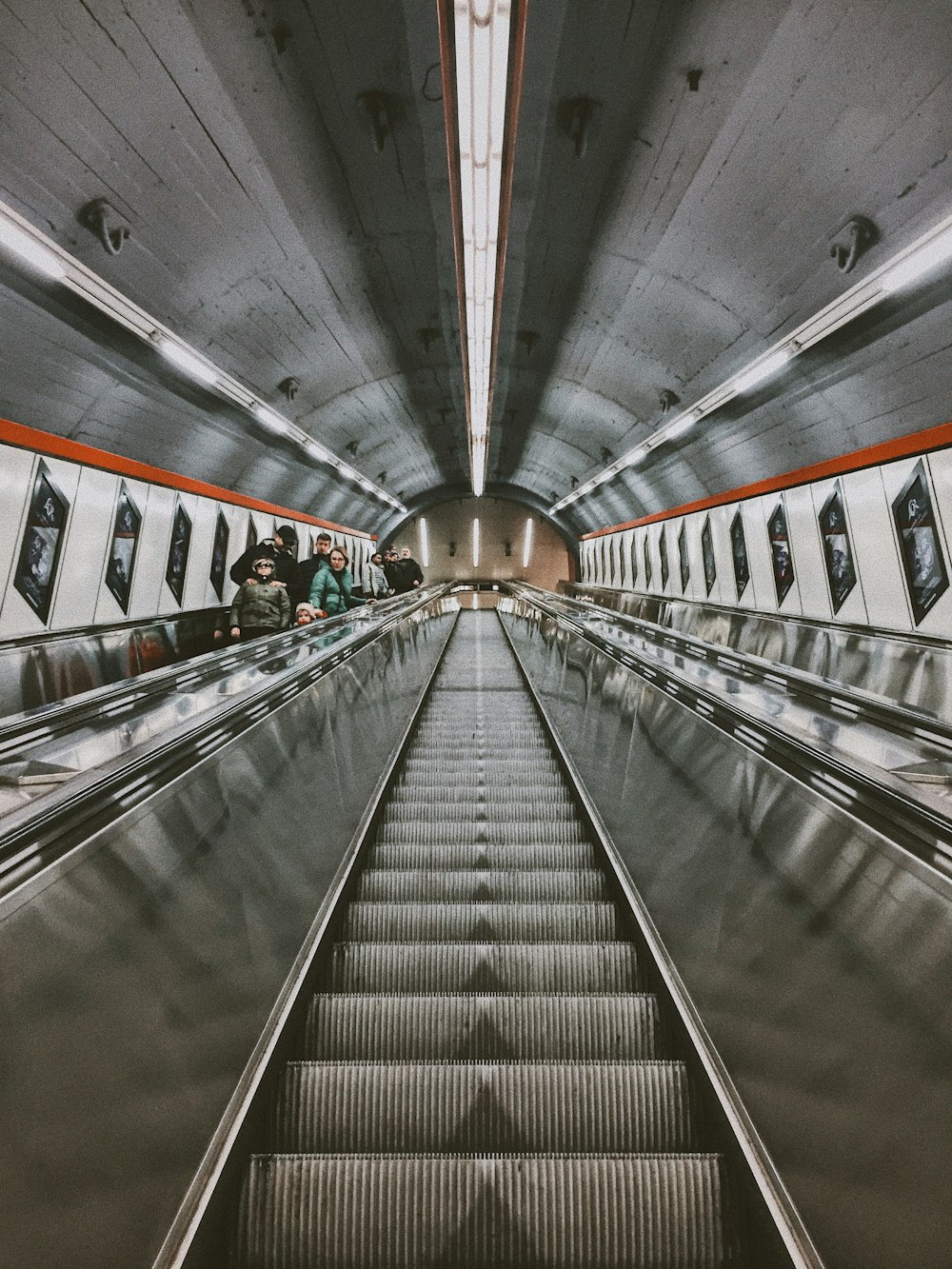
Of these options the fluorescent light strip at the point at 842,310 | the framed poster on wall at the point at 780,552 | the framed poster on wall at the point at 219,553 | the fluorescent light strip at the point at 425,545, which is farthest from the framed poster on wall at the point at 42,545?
the fluorescent light strip at the point at 425,545

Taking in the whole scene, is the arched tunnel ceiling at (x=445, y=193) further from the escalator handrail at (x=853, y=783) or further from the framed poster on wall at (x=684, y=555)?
the framed poster on wall at (x=684, y=555)

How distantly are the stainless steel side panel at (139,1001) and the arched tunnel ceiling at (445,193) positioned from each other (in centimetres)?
374

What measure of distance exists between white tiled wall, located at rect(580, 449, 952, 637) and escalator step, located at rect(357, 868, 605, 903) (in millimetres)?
4812

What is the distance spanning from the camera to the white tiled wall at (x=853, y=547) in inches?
241

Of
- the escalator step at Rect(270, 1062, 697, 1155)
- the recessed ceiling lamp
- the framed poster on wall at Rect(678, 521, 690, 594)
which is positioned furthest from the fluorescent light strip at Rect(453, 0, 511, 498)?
the framed poster on wall at Rect(678, 521, 690, 594)

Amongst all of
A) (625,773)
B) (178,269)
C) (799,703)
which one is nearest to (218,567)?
(178,269)

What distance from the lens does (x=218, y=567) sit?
10375 mm

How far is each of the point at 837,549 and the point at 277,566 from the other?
7095 millimetres

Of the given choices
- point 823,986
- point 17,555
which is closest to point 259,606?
point 17,555

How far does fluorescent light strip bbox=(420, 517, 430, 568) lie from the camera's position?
1031 inches

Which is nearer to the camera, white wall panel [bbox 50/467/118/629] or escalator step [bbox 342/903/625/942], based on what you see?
escalator step [bbox 342/903/625/942]

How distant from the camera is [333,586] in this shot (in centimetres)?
829

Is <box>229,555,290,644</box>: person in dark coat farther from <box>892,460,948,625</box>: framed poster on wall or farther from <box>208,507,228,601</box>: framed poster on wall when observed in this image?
<box>892,460,948,625</box>: framed poster on wall

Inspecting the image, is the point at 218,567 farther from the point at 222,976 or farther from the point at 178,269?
the point at 222,976
